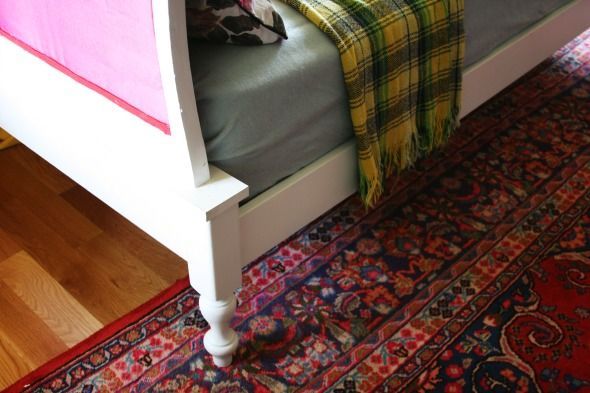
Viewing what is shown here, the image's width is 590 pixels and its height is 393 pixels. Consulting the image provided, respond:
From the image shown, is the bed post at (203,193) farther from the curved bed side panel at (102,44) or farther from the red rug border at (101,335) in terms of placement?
the red rug border at (101,335)

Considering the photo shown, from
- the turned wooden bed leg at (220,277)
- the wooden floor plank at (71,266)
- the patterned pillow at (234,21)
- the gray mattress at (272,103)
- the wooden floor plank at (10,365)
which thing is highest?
the patterned pillow at (234,21)

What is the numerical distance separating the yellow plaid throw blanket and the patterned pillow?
0.13 metres

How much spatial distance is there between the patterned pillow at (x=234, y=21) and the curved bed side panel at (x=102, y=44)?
0.12 metres

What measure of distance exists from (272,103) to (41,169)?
3.16ft

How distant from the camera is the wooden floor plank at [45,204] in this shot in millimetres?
1604

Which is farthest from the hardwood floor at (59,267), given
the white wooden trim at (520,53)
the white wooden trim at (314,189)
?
the white wooden trim at (520,53)

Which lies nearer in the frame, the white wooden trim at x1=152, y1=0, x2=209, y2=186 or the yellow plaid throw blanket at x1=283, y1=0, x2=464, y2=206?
the white wooden trim at x1=152, y1=0, x2=209, y2=186

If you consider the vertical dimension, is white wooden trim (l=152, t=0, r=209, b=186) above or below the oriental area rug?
above

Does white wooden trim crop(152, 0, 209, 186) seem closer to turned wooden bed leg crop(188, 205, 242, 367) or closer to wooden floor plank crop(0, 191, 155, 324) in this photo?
turned wooden bed leg crop(188, 205, 242, 367)

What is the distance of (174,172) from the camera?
1.07m

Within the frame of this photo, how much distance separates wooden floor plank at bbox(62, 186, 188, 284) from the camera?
4.98 feet

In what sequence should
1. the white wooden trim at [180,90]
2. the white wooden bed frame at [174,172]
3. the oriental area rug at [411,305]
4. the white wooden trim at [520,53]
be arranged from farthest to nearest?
the white wooden trim at [520,53], the oriental area rug at [411,305], the white wooden bed frame at [174,172], the white wooden trim at [180,90]

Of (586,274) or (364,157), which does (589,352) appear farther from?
(364,157)

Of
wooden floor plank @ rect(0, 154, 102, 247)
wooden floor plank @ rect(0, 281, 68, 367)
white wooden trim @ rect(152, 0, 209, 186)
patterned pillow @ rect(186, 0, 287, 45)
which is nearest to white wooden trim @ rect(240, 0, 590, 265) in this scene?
white wooden trim @ rect(152, 0, 209, 186)
